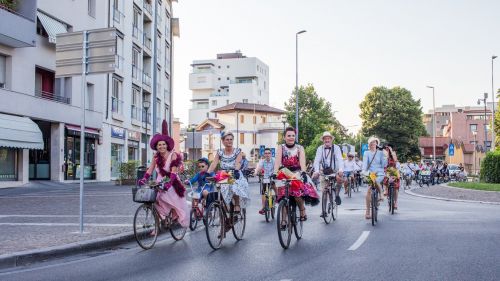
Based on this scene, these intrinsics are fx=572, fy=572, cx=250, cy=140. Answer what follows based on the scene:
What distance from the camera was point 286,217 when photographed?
348 inches

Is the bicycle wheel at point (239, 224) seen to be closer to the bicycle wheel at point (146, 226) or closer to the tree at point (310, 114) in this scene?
the bicycle wheel at point (146, 226)

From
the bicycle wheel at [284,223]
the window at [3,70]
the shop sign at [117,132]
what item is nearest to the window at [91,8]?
the shop sign at [117,132]

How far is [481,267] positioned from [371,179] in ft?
18.0

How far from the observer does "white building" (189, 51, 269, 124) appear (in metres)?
111

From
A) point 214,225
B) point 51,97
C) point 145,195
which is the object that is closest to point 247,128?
point 51,97

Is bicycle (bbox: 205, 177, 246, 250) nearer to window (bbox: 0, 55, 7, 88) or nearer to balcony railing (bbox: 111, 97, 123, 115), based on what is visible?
window (bbox: 0, 55, 7, 88)

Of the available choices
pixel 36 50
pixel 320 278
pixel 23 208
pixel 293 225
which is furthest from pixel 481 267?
pixel 36 50

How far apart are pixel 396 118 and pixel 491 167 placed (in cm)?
5176

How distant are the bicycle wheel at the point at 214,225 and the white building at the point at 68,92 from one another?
1570 centimetres

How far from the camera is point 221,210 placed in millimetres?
9055

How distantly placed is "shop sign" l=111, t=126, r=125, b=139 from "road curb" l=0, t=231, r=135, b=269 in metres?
28.8

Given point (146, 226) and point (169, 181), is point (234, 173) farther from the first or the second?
point (146, 226)

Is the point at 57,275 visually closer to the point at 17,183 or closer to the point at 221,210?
the point at 221,210

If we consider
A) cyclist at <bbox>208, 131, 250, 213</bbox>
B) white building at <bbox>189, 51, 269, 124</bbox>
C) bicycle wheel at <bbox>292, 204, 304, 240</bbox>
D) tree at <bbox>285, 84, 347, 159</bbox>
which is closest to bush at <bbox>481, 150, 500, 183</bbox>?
bicycle wheel at <bbox>292, 204, 304, 240</bbox>
